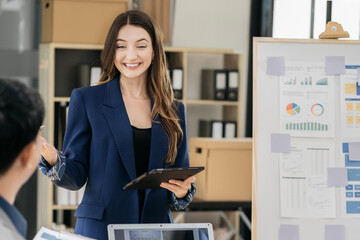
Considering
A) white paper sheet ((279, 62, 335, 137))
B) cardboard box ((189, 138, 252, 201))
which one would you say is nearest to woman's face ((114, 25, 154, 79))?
white paper sheet ((279, 62, 335, 137))

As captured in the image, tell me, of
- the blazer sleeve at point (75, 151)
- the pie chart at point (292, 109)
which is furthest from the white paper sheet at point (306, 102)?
the blazer sleeve at point (75, 151)

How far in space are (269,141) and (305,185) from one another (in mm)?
243

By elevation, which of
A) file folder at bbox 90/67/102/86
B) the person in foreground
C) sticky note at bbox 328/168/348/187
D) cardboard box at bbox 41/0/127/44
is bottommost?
sticky note at bbox 328/168/348/187

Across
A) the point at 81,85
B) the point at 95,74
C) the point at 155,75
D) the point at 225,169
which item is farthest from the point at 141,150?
the point at 81,85

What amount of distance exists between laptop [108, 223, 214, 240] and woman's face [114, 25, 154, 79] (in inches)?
24.1

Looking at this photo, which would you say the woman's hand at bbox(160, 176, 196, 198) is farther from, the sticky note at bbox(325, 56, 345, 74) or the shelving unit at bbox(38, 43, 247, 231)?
the shelving unit at bbox(38, 43, 247, 231)

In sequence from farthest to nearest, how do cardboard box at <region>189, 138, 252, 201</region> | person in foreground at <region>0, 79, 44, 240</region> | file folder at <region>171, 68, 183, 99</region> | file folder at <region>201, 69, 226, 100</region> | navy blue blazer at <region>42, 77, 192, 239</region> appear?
file folder at <region>201, 69, 226, 100</region> → file folder at <region>171, 68, 183, 99</region> → cardboard box at <region>189, 138, 252, 201</region> → navy blue blazer at <region>42, 77, 192, 239</region> → person in foreground at <region>0, 79, 44, 240</region>

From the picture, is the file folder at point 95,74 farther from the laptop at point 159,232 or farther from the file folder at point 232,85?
the laptop at point 159,232

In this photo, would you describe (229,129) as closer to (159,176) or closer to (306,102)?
(306,102)

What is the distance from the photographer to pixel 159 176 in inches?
77.3

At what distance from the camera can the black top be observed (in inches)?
87.9

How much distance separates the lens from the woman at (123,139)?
2.20m

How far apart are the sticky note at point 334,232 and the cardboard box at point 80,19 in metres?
2.40

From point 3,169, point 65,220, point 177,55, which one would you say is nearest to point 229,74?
point 177,55
